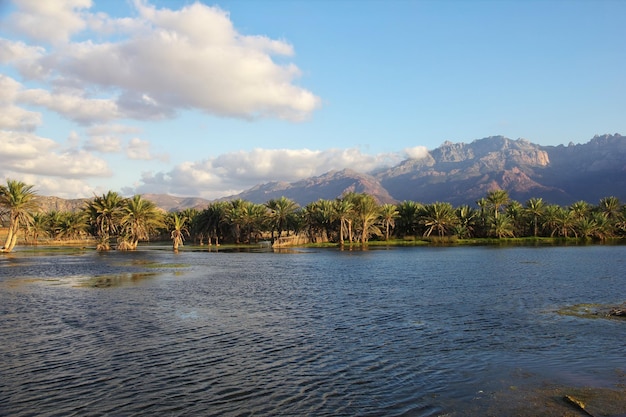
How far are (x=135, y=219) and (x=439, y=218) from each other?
213ft

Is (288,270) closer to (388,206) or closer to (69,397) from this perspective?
(69,397)

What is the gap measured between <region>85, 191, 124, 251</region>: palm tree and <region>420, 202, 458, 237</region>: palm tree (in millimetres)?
65874

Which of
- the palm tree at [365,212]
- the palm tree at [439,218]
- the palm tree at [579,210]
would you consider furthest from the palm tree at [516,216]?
the palm tree at [365,212]

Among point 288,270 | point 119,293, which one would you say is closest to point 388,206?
point 288,270

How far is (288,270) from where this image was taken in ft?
155

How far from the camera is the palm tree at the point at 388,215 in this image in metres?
106

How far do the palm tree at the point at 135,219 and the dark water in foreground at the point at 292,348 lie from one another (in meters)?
52.8

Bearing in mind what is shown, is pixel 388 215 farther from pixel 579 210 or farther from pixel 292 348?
pixel 292 348

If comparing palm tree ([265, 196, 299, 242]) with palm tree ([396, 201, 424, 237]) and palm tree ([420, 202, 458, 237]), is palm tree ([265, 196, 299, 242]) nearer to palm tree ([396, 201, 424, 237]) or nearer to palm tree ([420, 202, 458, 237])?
palm tree ([396, 201, 424, 237])

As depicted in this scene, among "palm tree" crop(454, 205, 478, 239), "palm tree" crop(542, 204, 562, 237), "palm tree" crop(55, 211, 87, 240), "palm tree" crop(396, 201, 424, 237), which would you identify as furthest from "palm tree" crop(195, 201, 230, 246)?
"palm tree" crop(542, 204, 562, 237)

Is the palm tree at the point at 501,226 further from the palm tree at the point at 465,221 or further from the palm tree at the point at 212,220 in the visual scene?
the palm tree at the point at 212,220

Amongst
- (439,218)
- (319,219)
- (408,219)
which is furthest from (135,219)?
(439,218)

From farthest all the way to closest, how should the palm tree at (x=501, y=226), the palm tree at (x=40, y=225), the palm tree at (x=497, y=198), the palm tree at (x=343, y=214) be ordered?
the palm tree at (x=40, y=225) < the palm tree at (x=497, y=198) < the palm tree at (x=501, y=226) < the palm tree at (x=343, y=214)

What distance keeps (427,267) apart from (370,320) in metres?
28.4
